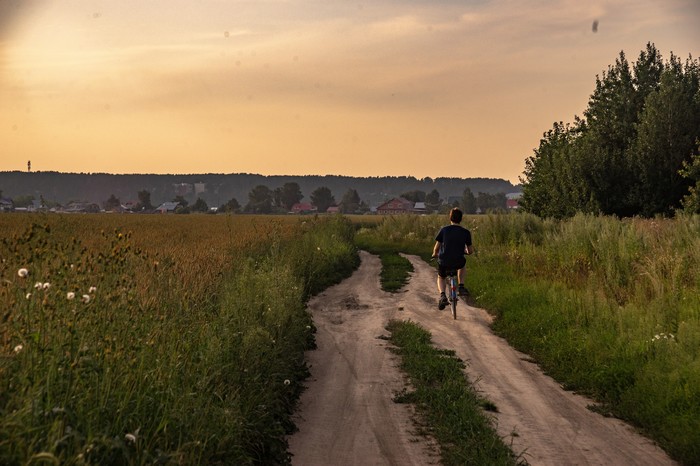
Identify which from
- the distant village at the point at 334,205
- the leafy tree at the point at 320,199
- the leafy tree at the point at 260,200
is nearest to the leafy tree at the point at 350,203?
the distant village at the point at 334,205

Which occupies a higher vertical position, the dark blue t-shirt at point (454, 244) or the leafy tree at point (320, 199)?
the leafy tree at point (320, 199)

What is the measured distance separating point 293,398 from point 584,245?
38.9 ft

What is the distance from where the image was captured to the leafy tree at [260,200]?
156 meters

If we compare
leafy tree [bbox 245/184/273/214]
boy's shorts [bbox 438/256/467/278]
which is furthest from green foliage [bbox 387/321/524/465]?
leafy tree [bbox 245/184/273/214]

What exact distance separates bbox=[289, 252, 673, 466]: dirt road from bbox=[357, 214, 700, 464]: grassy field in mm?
423

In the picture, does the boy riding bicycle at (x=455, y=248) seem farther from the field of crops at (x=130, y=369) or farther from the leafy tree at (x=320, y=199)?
the leafy tree at (x=320, y=199)

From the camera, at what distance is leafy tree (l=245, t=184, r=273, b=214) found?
156 m

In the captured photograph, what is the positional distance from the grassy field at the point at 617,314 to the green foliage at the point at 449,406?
178 centimetres

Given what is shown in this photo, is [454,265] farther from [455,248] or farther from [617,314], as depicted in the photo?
[617,314]

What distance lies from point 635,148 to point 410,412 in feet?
83.0

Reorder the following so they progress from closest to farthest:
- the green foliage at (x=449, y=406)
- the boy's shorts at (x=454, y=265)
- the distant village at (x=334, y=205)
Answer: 1. the green foliage at (x=449, y=406)
2. the boy's shorts at (x=454, y=265)
3. the distant village at (x=334, y=205)

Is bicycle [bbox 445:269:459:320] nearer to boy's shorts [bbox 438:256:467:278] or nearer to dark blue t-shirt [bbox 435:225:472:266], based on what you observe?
boy's shorts [bbox 438:256:467:278]

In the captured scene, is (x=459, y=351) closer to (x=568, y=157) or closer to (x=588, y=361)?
(x=588, y=361)

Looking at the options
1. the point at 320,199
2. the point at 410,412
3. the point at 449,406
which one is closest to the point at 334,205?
the point at 320,199
